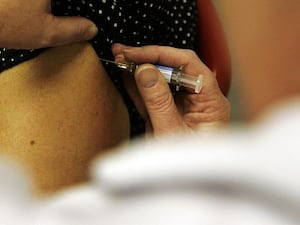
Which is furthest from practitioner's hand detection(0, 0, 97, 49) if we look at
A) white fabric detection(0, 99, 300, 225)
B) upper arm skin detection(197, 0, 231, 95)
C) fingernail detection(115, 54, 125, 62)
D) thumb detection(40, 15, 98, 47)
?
white fabric detection(0, 99, 300, 225)

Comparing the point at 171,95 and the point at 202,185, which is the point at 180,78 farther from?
the point at 202,185

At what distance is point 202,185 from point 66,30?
23.0 inches

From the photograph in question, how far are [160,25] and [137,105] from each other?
16 centimetres

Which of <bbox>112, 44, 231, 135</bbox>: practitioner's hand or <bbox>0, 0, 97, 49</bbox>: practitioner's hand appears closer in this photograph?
<bbox>0, 0, 97, 49</bbox>: practitioner's hand

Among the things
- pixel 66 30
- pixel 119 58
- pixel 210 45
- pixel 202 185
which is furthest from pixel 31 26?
pixel 202 185

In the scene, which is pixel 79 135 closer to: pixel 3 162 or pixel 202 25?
pixel 202 25

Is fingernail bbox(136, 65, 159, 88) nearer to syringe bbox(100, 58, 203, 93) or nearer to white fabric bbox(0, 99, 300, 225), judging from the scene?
syringe bbox(100, 58, 203, 93)

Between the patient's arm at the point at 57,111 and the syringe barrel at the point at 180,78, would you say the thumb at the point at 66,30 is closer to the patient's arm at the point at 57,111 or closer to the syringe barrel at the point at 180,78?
the patient's arm at the point at 57,111

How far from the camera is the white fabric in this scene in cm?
27

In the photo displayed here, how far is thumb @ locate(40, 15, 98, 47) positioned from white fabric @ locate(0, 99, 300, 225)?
1.72 feet

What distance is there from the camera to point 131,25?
962mm

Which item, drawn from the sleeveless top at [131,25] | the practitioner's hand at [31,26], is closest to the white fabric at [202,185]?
the practitioner's hand at [31,26]

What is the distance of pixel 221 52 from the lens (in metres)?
0.98

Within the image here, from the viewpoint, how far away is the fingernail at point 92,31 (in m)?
0.88
